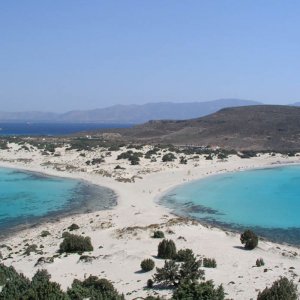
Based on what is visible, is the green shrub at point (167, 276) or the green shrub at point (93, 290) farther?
the green shrub at point (167, 276)

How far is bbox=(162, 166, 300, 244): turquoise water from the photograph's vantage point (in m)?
Result: 34.6

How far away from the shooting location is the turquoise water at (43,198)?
3706cm

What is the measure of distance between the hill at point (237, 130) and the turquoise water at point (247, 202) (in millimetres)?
38962

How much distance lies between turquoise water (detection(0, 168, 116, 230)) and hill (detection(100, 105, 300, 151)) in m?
52.7

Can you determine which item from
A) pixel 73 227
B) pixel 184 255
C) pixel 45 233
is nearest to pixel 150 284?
pixel 184 255

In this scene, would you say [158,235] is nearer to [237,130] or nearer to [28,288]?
[28,288]

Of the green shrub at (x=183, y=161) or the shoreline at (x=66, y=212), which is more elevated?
the green shrub at (x=183, y=161)

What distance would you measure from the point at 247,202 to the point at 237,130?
72512 mm

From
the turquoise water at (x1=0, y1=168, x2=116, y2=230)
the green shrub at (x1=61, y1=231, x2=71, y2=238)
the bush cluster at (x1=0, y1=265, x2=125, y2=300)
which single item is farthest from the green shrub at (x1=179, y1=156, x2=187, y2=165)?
the bush cluster at (x1=0, y1=265, x2=125, y2=300)

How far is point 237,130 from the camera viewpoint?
115m

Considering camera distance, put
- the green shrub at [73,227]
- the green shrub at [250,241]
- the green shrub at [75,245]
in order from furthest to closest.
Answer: the green shrub at [73,227]
the green shrub at [250,241]
the green shrub at [75,245]

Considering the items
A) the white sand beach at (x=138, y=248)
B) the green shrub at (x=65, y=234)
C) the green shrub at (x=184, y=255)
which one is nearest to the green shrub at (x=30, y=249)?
the white sand beach at (x=138, y=248)

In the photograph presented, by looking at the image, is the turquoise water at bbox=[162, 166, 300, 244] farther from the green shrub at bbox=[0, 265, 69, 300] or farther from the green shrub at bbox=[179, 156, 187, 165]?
the green shrub at bbox=[0, 265, 69, 300]

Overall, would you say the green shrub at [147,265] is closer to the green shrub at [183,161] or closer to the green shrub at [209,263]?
the green shrub at [209,263]
